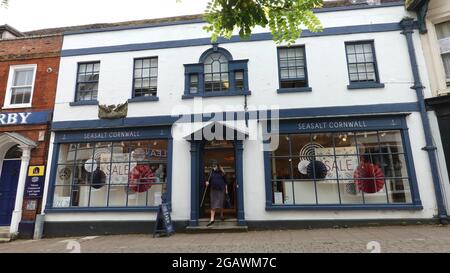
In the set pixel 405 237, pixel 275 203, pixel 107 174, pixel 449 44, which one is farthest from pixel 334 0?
pixel 107 174

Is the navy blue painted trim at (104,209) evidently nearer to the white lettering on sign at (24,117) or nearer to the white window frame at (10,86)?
the white lettering on sign at (24,117)

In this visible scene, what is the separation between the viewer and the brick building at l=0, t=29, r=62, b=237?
399 inches

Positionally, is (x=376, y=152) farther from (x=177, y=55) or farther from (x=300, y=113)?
(x=177, y=55)

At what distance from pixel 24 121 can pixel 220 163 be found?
7.47 metres

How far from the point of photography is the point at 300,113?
9.61m

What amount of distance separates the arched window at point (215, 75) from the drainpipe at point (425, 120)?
540 cm

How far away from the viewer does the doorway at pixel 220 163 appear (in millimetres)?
9828

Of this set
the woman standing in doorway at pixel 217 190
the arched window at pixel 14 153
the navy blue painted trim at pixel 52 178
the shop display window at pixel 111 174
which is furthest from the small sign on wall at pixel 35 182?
the woman standing in doorway at pixel 217 190

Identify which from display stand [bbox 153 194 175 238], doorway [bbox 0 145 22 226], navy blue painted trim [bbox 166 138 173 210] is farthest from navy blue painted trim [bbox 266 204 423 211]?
doorway [bbox 0 145 22 226]

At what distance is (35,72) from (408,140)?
1353 centimetres

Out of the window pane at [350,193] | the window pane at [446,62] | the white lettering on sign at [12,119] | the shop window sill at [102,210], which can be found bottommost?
the shop window sill at [102,210]

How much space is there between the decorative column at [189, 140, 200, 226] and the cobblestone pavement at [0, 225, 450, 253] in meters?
0.66

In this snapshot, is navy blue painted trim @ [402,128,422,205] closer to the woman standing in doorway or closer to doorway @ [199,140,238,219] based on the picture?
doorway @ [199,140,238,219]

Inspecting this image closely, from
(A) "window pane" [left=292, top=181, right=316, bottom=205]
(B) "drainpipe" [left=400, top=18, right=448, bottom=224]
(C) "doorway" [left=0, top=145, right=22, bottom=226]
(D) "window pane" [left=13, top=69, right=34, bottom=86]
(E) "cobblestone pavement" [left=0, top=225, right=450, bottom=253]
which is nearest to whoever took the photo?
(E) "cobblestone pavement" [left=0, top=225, right=450, bottom=253]
